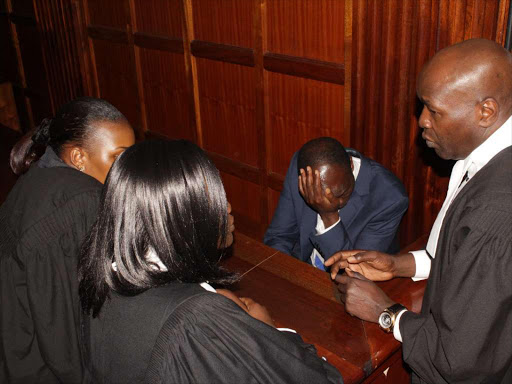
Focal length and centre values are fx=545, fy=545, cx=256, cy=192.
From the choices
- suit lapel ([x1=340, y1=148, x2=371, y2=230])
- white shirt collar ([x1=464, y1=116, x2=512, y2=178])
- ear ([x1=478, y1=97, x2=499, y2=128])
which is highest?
ear ([x1=478, y1=97, x2=499, y2=128])

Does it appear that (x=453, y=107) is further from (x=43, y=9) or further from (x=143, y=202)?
(x=43, y=9)

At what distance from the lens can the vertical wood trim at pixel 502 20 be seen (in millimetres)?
2561

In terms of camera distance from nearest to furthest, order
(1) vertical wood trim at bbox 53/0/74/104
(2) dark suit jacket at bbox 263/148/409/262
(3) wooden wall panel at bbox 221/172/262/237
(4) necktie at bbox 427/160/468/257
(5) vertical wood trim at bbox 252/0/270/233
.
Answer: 1. (4) necktie at bbox 427/160/468/257
2. (2) dark suit jacket at bbox 263/148/409/262
3. (5) vertical wood trim at bbox 252/0/270/233
4. (3) wooden wall panel at bbox 221/172/262/237
5. (1) vertical wood trim at bbox 53/0/74/104

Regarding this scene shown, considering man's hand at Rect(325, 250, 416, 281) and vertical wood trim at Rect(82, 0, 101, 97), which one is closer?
man's hand at Rect(325, 250, 416, 281)

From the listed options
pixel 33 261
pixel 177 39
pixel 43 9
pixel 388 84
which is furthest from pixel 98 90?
pixel 33 261

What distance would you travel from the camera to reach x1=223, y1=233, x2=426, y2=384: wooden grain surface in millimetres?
1702

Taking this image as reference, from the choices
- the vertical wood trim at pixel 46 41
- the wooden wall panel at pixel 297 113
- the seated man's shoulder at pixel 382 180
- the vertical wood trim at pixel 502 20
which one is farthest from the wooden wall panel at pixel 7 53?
the vertical wood trim at pixel 502 20

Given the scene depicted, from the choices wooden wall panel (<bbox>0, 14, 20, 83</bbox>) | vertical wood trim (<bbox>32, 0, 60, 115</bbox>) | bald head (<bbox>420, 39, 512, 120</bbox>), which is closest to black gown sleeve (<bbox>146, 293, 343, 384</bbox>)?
bald head (<bbox>420, 39, 512, 120</bbox>)

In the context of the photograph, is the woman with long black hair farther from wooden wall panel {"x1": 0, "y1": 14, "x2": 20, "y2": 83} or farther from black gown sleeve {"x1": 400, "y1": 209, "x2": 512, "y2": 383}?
wooden wall panel {"x1": 0, "y1": 14, "x2": 20, "y2": 83}

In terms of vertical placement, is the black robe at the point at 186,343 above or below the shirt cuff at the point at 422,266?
above

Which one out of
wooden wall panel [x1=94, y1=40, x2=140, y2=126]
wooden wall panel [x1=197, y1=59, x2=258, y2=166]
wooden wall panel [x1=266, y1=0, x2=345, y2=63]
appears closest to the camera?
wooden wall panel [x1=266, y1=0, x2=345, y2=63]

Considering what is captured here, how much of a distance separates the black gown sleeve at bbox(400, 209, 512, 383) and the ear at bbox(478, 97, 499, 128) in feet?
1.15

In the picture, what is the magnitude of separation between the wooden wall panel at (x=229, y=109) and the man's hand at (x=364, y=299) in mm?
2281

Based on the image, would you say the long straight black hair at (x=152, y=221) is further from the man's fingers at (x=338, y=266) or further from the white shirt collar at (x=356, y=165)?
the white shirt collar at (x=356, y=165)
